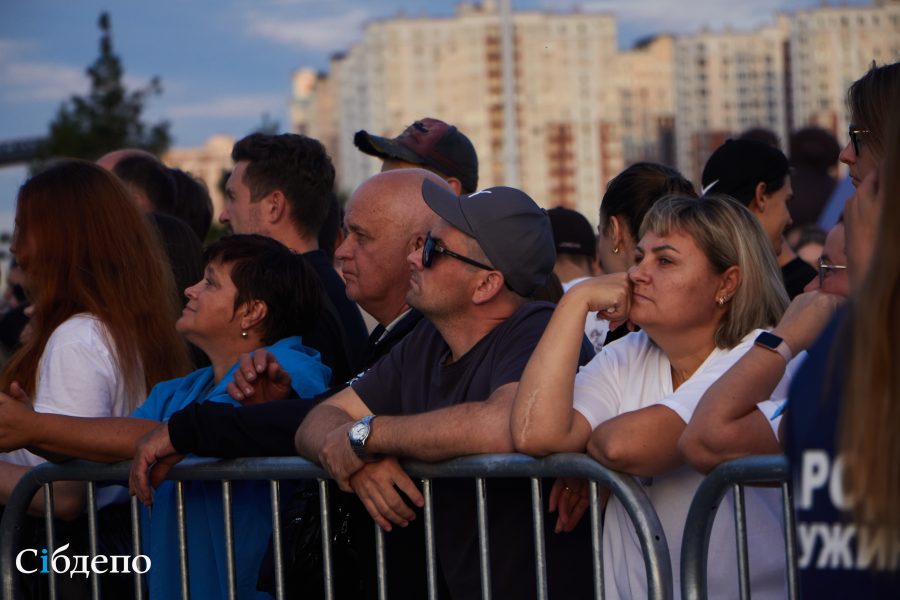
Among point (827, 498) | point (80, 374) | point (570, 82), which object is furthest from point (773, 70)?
point (827, 498)

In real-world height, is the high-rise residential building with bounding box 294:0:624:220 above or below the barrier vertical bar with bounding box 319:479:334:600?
above

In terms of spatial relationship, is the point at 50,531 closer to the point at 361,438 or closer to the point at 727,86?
the point at 361,438

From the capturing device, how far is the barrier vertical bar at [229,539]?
12.4ft

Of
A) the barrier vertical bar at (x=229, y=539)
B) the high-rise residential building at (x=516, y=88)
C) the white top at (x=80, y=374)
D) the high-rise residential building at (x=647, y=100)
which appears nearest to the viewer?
the barrier vertical bar at (x=229, y=539)

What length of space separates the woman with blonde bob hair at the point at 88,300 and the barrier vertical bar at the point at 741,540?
212 cm

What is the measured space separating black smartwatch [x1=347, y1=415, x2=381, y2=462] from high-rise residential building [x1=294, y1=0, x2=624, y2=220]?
11498cm

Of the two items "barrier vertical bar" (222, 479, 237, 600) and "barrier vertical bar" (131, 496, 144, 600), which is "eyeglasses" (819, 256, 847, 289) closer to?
"barrier vertical bar" (222, 479, 237, 600)

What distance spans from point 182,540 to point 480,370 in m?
1.00

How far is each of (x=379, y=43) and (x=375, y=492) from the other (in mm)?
121481

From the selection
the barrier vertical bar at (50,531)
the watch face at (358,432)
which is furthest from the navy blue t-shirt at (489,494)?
the barrier vertical bar at (50,531)

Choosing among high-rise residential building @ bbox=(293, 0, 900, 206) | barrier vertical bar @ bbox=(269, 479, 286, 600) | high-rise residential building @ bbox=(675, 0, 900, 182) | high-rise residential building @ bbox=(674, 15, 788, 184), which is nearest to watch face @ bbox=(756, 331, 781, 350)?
barrier vertical bar @ bbox=(269, 479, 286, 600)

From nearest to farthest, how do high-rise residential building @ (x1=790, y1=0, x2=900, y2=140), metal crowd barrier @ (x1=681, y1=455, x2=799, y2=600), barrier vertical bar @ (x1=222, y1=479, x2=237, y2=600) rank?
metal crowd barrier @ (x1=681, y1=455, x2=799, y2=600) < barrier vertical bar @ (x1=222, y1=479, x2=237, y2=600) < high-rise residential building @ (x1=790, y1=0, x2=900, y2=140)

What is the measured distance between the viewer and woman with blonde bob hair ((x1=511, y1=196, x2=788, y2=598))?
3.13m

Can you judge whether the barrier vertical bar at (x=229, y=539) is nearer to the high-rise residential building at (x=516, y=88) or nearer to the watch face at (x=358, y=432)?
the watch face at (x=358, y=432)
